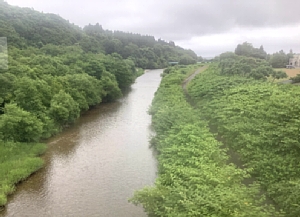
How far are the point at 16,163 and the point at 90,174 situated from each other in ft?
17.0

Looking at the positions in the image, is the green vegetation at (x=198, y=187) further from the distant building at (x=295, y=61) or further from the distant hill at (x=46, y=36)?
the distant building at (x=295, y=61)

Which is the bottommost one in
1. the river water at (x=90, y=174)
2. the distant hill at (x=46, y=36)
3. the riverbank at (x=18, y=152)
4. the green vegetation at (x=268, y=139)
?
the river water at (x=90, y=174)

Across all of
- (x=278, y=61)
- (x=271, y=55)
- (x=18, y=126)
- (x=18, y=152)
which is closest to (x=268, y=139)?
(x=18, y=152)

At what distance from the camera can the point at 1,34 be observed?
48.7 meters

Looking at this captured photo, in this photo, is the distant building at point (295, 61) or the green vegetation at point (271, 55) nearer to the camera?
the green vegetation at point (271, 55)

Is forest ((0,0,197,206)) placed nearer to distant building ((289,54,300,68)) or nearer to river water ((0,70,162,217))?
river water ((0,70,162,217))

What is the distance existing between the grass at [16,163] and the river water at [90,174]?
455 millimetres

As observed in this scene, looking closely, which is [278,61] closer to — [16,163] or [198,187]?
[16,163]

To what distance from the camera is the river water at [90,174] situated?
15406 mm

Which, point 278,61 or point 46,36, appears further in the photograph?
point 46,36

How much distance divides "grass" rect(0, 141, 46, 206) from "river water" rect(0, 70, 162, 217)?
1.49ft

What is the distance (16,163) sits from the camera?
19.7 meters

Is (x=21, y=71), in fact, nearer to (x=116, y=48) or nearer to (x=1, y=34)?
(x=1, y=34)

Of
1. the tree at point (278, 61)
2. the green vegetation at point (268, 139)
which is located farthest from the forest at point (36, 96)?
the tree at point (278, 61)
